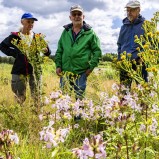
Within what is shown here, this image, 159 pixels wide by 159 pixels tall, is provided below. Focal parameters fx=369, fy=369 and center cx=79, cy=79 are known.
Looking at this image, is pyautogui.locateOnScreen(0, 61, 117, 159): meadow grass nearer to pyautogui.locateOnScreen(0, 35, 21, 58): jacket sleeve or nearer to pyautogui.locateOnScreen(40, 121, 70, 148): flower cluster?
pyautogui.locateOnScreen(40, 121, 70, 148): flower cluster

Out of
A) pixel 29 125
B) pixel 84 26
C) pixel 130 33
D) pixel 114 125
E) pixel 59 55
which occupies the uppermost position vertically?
pixel 84 26

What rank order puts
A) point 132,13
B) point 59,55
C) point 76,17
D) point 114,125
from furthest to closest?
point 59,55
point 76,17
point 132,13
point 114,125

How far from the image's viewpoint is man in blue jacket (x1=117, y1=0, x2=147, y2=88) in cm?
520

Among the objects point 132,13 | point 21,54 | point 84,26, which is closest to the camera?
point 132,13

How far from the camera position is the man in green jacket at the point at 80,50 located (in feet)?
17.7

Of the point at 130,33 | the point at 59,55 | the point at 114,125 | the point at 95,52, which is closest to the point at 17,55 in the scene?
the point at 59,55

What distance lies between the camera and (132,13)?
17.2ft

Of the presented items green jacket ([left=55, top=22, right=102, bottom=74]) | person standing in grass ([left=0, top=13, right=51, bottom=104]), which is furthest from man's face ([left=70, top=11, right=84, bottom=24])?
person standing in grass ([left=0, top=13, right=51, bottom=104])

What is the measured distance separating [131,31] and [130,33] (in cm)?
3

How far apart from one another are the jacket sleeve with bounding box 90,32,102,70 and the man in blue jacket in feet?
1.22

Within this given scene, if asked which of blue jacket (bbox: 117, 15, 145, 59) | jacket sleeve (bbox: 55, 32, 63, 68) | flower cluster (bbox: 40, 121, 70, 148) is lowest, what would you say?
flower cluster (bbox: 40, 121, 70, 148)

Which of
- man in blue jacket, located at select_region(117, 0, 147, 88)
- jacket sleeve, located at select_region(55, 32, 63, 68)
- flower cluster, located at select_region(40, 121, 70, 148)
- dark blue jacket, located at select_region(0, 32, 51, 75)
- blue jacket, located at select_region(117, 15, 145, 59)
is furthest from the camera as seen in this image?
dark blue jacket, located at select_region(0, 32, 51, 75)

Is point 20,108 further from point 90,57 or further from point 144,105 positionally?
point 144,105

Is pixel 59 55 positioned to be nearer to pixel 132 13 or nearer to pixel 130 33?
pixel 130 33
